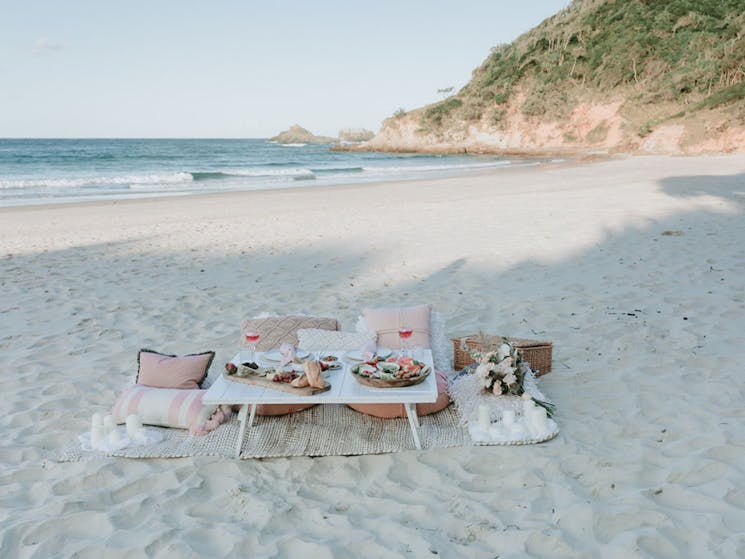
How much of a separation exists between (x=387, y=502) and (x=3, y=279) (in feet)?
23.6

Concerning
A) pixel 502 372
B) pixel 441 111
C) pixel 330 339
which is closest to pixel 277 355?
pixel 330 339

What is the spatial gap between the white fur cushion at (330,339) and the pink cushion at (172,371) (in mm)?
730

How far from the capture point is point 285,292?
7.43 m

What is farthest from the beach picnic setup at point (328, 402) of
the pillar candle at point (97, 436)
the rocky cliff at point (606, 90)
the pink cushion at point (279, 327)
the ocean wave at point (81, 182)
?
the rocky cliff at point (606, 90)

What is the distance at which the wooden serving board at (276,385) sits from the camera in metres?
3.69

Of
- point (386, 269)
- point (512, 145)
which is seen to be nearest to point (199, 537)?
point (386, 269)

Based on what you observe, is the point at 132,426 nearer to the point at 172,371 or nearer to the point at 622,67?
the point at 172,371

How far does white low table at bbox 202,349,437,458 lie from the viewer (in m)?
3.66

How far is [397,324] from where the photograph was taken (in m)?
4.99

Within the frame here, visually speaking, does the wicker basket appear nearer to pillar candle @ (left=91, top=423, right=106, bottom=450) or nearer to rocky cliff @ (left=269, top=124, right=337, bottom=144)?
pillar candle @ (left=91, top=423, right=106, bottom=450)

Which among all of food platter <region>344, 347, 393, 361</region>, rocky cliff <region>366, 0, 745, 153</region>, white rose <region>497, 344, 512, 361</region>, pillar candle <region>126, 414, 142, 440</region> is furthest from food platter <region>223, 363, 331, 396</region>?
rocky cliff <region>366, 0, 745, 153</region>

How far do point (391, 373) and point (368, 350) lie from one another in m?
0.63

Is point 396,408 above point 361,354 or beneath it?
beneath

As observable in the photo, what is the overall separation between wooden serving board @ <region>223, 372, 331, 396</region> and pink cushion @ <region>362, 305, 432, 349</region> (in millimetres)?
1170
